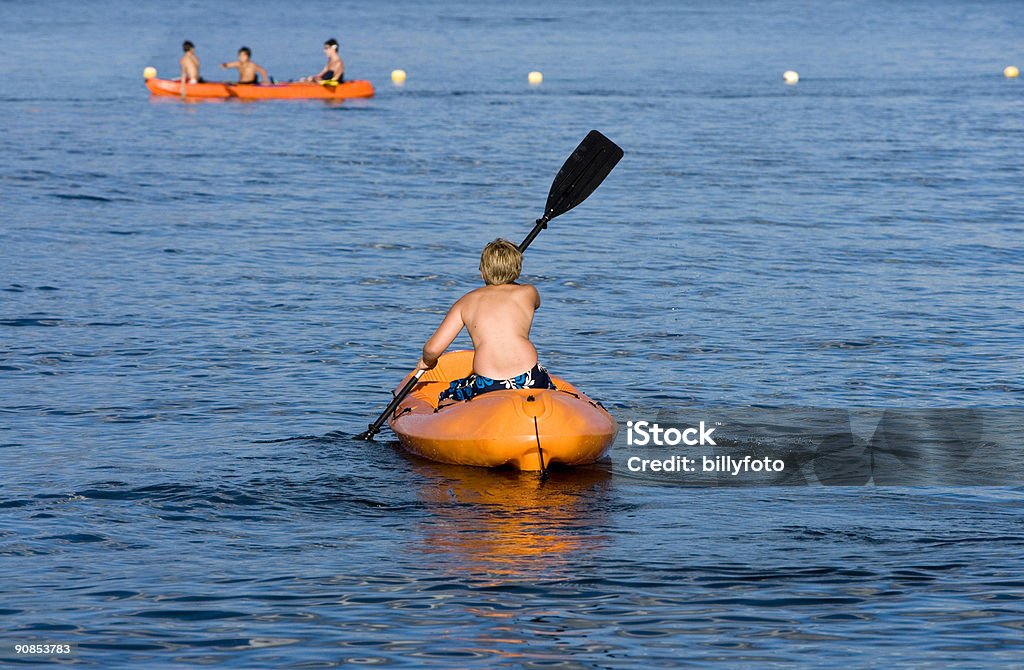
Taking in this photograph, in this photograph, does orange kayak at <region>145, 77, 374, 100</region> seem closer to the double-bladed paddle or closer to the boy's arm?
the double-bladed paddle

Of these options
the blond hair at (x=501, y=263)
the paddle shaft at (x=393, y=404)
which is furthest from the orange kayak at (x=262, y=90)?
the blond hair at (x=501, y=263)

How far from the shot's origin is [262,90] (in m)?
37.2

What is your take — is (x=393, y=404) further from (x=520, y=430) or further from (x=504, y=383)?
(x=520, y=430)

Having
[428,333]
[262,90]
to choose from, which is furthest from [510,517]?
[262,90]

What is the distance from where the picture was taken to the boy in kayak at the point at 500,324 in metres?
9.89

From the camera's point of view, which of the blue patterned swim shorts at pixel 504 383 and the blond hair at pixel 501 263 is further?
the blue patterned swim shorts at pixel 504 383

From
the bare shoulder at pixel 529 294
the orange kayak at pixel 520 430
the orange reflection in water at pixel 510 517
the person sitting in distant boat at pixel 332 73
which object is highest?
the person sitting in distant boat at pixel 332 73

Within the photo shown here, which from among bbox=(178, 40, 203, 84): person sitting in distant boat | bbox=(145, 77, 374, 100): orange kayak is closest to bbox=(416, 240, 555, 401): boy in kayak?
bbox=(145, 77, 374, 100): orange kayak

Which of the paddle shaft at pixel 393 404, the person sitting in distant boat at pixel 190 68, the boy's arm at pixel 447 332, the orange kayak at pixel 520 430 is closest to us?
the orange kayak at pixel 520 430

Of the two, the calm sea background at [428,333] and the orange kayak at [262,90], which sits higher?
the orange kayak at [262,90]

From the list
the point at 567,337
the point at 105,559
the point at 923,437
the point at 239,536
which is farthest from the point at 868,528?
the point at 567,337

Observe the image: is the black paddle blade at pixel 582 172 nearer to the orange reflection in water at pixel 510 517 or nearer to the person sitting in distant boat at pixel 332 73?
the orange reflection in water at pixel 510 517

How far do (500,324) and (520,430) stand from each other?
74 centimetres

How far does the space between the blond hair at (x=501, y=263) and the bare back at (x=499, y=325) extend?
6 cm
